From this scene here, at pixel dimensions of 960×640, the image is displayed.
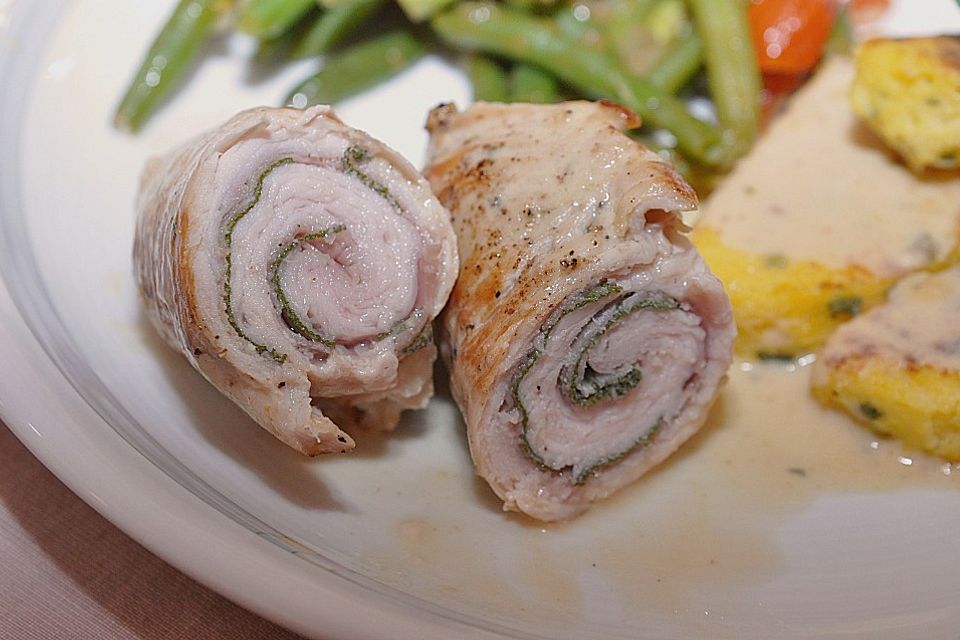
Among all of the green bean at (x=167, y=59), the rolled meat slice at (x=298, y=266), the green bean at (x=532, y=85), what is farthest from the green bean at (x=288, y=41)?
the rolled meat slice at (x=298, y=266)

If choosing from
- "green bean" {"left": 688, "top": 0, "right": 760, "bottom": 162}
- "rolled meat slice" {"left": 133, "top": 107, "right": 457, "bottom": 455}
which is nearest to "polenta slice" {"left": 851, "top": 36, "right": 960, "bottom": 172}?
"green bean" {"left": 688, "top": 0, "right": 760, "bottom": 162}

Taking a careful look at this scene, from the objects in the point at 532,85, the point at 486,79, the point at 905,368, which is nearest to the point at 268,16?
the point at 486,79

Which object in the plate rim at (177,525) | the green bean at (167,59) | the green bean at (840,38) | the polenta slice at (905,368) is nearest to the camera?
the plate rim at (177,525)

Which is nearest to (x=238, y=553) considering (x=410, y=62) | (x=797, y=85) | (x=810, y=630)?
(x=810, y=630)

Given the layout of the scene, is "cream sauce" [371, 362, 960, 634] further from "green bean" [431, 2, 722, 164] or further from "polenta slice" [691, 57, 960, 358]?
"green bean" [431, 2, 722, 164]

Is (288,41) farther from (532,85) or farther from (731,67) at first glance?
(731,67)

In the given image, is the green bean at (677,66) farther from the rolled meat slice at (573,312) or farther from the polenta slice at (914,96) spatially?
the rolled meat slice at (573,312)
